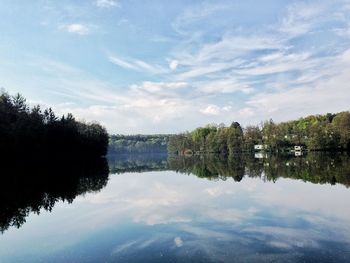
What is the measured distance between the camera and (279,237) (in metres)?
15.5

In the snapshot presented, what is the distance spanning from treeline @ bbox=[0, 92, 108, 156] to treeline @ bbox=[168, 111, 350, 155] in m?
66.4

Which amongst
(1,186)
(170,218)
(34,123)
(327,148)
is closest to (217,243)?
(170,218)

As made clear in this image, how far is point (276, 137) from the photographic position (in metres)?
138

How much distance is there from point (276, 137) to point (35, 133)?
9094cm

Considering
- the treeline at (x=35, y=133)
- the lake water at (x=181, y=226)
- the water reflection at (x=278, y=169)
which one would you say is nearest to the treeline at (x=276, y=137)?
the water reflection at (x=278, y=169)

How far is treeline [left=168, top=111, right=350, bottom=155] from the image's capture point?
119 metres

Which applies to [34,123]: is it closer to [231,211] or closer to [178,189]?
[178,189]

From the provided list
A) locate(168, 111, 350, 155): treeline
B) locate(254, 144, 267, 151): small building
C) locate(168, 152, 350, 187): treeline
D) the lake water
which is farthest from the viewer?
locate(254, 144, 267, 151): small building

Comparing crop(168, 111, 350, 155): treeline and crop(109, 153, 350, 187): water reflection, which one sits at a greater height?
crop(168, 111, 350, 155): treeline

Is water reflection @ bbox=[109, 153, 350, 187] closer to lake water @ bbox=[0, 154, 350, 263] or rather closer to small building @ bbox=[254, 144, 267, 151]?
lake water @ bbox=[0, 154, 350, 263]

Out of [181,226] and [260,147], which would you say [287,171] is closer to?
[181,226]

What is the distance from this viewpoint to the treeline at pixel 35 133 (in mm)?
68556

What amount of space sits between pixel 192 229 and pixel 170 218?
340 cm

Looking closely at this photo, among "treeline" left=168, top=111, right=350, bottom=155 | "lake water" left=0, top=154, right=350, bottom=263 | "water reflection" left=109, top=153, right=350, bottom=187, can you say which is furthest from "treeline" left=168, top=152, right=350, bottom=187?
"treeline" left=168, top=111, right=350, bottom=155
